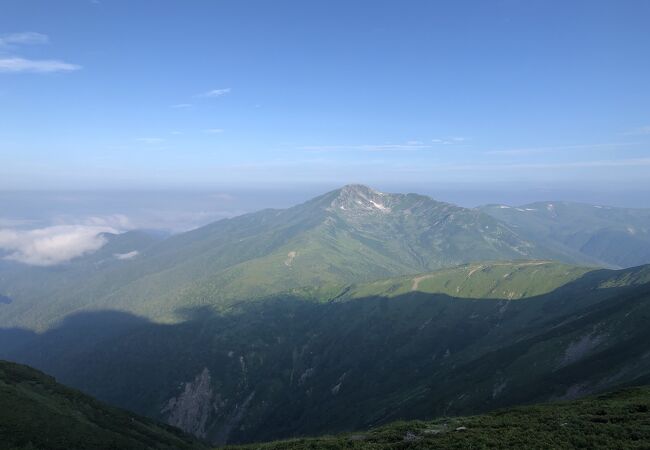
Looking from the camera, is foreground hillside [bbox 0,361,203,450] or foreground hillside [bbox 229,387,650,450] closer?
foreground hillside [bbox 229,387,650,450]

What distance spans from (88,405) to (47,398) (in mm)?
12222

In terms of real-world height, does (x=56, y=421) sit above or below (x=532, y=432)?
below

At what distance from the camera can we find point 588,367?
12950 cm

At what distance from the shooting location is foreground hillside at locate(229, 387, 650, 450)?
35750 millimetres

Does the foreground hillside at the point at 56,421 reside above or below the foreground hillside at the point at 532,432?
below

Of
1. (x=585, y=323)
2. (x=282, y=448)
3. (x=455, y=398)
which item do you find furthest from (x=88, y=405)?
(x=585, y=323)

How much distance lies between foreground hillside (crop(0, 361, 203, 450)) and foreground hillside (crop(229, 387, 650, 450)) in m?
38.0

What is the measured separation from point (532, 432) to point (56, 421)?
7395cm

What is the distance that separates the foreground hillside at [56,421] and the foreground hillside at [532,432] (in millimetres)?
38014

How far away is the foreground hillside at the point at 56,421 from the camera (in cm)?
6250

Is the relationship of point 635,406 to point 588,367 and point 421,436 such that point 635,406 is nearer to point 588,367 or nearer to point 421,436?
point 421,436

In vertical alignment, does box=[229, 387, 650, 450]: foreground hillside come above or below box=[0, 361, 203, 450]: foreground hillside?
above

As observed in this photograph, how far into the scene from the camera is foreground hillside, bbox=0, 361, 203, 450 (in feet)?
205

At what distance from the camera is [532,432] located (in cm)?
3953
